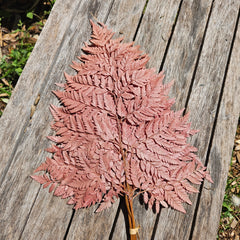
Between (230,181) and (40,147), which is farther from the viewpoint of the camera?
(230,181)

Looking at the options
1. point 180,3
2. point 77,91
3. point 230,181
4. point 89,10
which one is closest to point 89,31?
point 89,10

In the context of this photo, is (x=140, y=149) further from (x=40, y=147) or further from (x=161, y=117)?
(x=40, y=147)

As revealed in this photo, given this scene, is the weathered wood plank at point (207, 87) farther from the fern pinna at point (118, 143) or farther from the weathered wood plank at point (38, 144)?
the weathered wood plank at point (38, 144)

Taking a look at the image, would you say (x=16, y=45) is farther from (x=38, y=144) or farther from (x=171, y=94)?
(x=171, y=94)

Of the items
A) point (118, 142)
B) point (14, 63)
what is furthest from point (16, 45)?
point (118, 142)

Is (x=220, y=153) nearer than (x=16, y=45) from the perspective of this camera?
Yes
